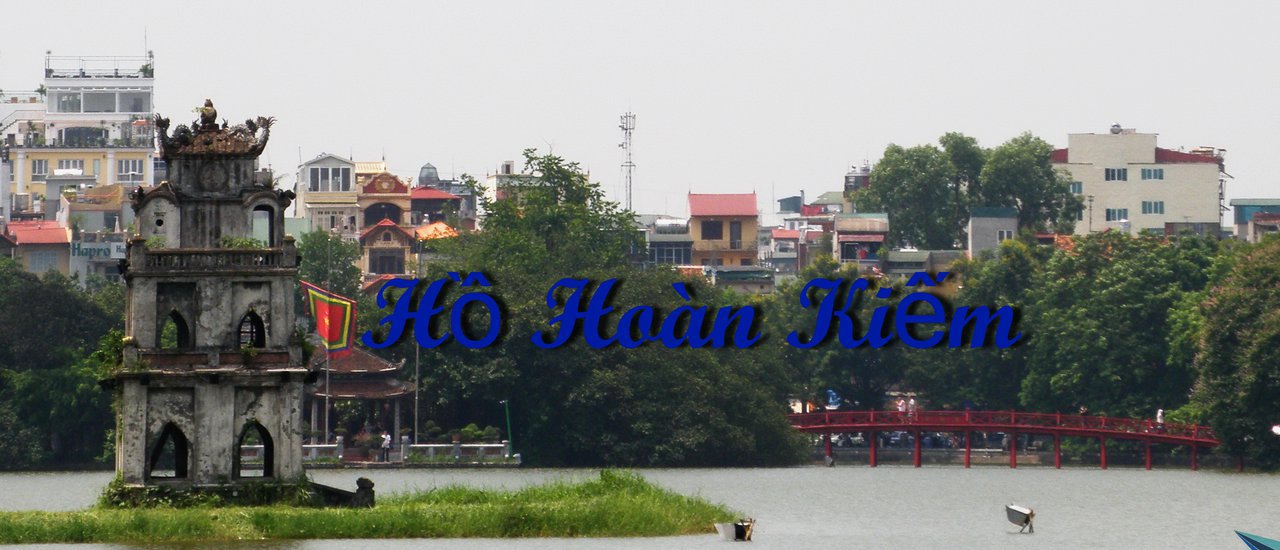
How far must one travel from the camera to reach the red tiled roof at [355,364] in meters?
113

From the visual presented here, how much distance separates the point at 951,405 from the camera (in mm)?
134625

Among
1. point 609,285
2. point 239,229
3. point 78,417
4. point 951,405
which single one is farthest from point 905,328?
point 239,229

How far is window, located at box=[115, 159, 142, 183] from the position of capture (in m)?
179

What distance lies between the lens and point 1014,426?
4678 inches

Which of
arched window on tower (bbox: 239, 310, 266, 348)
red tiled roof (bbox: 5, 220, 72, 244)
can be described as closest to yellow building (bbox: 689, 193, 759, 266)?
red tiled roof (bbox: 5, 220, 72, 244)

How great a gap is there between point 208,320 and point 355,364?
44.9 metres

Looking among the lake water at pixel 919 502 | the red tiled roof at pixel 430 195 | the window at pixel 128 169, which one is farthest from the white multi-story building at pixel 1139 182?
the lake water at pixel 919 502

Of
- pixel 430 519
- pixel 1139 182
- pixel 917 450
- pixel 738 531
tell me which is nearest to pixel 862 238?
pixel 1139 182

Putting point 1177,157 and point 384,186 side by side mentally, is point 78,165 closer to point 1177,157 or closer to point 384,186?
point 384,186

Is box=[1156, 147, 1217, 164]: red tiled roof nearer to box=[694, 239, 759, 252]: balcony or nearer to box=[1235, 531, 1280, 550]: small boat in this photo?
box=[694, 239, 759, 252]: balcony

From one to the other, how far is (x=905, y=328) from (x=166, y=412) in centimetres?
6763

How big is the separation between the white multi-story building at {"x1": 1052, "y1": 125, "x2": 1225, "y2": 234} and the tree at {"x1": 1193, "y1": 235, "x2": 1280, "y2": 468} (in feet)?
209

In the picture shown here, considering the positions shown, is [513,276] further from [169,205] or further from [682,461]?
[169,205]

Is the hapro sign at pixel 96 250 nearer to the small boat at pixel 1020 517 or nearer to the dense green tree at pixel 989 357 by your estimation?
the dense green tree at pixel 989 357
